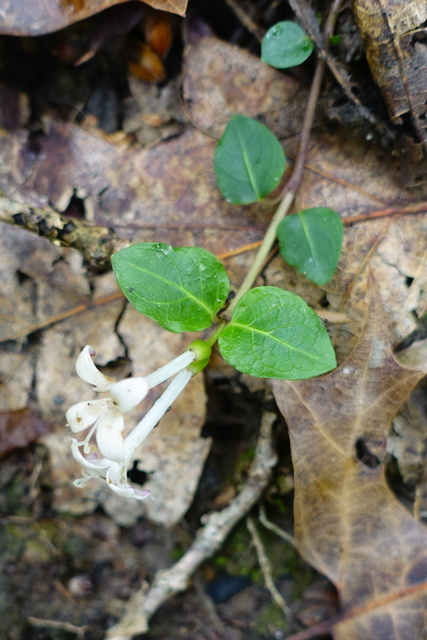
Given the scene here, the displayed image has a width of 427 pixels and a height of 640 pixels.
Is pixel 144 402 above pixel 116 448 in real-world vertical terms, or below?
below

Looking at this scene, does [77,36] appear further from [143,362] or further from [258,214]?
[143,362]

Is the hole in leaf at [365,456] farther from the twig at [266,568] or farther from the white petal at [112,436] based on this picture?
the white petal at [112,436]

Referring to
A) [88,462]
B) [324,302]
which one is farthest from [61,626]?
[324,302]

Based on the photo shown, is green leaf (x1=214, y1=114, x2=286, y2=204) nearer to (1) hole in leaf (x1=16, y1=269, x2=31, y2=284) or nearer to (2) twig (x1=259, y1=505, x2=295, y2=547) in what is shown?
(1) hole in leaf (x1=16, y1=269, x2=31, y2=284)

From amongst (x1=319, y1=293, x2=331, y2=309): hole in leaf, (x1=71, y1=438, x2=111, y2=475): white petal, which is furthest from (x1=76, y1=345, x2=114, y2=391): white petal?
Answer: (x1=319, y1=293, x2=331, y2=309): hole in leaf

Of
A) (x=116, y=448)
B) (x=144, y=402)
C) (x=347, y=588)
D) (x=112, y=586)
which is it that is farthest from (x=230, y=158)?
(x=112, y=586)

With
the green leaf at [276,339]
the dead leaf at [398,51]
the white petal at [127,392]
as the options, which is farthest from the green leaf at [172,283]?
the dead leaf at [398,51]

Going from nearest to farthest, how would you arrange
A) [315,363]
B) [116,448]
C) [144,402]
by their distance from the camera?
[116,448] < [315,363] < [144,402]
